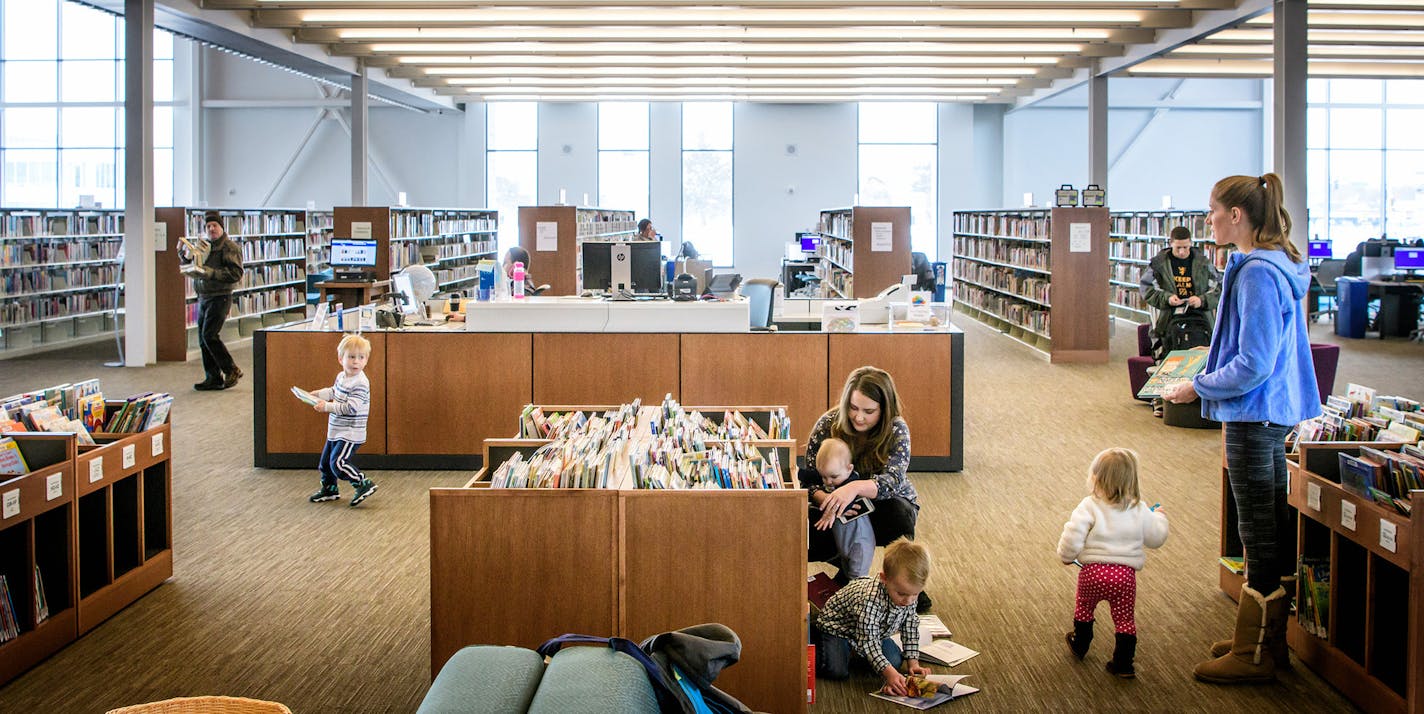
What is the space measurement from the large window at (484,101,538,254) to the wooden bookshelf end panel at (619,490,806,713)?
808 inches

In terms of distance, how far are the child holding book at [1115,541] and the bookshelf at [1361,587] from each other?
50 centimetres

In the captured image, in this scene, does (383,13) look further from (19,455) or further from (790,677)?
(790,677)

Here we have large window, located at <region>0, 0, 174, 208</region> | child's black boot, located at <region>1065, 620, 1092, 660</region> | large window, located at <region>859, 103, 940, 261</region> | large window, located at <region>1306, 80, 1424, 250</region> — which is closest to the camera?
child's black boot, located at <region>1065, 620, 1092, 660</region>

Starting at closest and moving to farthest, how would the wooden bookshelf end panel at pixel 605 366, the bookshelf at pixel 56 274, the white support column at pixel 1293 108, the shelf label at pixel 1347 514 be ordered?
the shelf label at pixel 1347 514 < the wooden bookshelf end panel at pixel 605 366 < the white support column at pixel 1293 108 < the bookshelf at pixel 56 274

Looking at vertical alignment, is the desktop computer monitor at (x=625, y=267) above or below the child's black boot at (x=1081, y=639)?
above

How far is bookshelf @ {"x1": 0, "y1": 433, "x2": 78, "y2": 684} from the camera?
3834 millimetres

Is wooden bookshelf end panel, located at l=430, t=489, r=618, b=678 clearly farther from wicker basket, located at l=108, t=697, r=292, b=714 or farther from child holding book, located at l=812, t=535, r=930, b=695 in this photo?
wicker basket, located at l=108, t=697, r=292, b=714

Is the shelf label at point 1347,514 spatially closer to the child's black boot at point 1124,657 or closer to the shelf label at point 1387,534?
the shelf label at point 1387,534

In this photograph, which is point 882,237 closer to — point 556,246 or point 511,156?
point 556,246

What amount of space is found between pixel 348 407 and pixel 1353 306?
14.1 m

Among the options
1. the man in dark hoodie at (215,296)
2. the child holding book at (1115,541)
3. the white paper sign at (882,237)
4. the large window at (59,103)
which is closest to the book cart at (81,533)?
the child holding book at (1115,541)

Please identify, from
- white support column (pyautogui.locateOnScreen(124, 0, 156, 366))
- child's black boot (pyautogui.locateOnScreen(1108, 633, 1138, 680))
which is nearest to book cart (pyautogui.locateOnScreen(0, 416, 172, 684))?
child's black boot (pyautogui.locateOnScreen(1108, 633, 1138, 680))

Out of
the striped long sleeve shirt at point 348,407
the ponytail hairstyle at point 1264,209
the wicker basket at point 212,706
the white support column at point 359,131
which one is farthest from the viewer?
the white support column at point 359,131

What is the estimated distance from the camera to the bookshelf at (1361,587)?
3227mm
